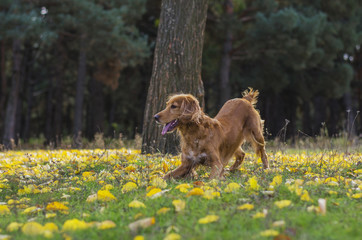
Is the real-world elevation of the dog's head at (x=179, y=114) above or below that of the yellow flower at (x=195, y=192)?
above

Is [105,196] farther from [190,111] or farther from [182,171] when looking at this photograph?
[190,111]

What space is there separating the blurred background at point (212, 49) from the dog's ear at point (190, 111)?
9.07 meters

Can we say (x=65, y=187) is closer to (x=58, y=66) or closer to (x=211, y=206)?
(x=211, y=206)

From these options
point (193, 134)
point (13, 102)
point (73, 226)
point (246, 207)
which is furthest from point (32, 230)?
point (13, 102)

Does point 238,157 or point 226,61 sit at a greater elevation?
point 226,61

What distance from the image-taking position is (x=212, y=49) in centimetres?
2234

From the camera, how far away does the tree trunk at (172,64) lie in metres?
7.63

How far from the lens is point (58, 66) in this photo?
790 inches

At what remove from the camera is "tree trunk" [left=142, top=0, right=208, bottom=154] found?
7633 mm

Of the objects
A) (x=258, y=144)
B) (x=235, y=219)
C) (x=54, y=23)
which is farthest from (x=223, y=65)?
(x=235, y=219)

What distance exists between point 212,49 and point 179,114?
17.8m

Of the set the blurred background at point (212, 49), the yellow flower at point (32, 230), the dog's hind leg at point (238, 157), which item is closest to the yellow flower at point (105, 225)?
the yellow flower at point (32, 230)

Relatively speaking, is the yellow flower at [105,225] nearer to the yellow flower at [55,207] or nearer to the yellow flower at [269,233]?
the yellow flower at [55,207]

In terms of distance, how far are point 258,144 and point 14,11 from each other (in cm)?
1270
